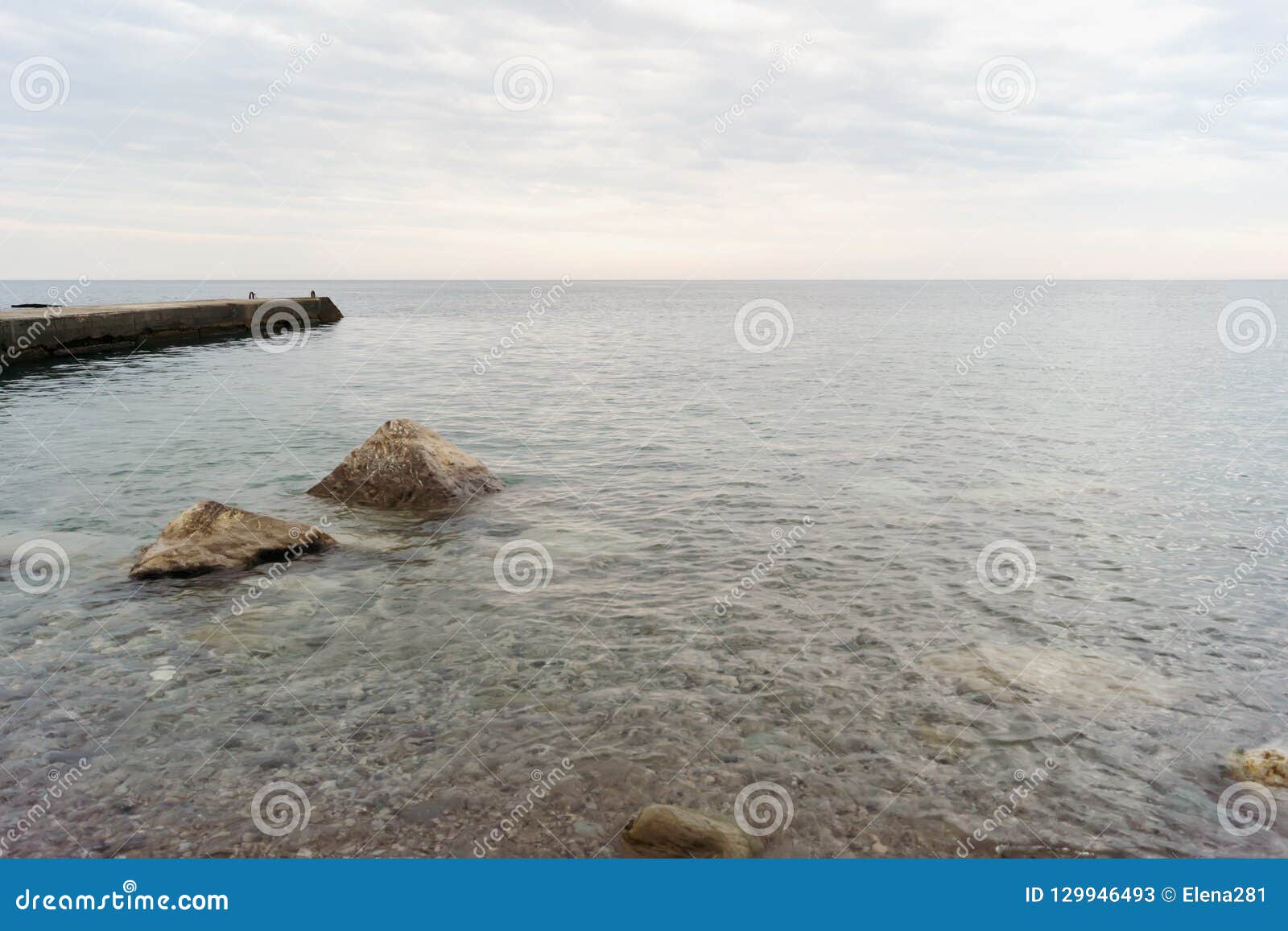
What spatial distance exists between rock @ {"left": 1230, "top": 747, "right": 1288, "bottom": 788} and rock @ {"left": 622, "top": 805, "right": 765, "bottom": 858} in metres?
3.62

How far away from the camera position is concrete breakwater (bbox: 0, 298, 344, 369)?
104 feet

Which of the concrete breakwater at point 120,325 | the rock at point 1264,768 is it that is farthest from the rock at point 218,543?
the concrete breakwater at point 120,325

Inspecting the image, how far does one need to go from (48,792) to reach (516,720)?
10.6 feet

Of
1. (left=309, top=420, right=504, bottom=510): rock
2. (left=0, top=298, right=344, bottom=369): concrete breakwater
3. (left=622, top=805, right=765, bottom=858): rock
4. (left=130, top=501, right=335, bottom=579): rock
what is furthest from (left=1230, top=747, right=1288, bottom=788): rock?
(left=0, top=298, right=344, bottom=369): concrete breakwater

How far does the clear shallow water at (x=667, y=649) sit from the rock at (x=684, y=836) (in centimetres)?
32

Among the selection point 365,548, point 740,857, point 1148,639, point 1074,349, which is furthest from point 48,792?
point 1074,349

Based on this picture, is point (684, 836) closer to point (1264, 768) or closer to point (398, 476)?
point (1264, 768)

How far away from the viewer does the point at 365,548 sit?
1097cm

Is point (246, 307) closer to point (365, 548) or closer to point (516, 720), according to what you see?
point (365, 548)

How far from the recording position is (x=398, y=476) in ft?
43.5

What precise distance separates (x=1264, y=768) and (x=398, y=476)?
11.4 m

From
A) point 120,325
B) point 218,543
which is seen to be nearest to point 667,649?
point 218,543

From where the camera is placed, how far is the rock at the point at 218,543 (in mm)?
9742

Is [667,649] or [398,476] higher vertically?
[398,476]
